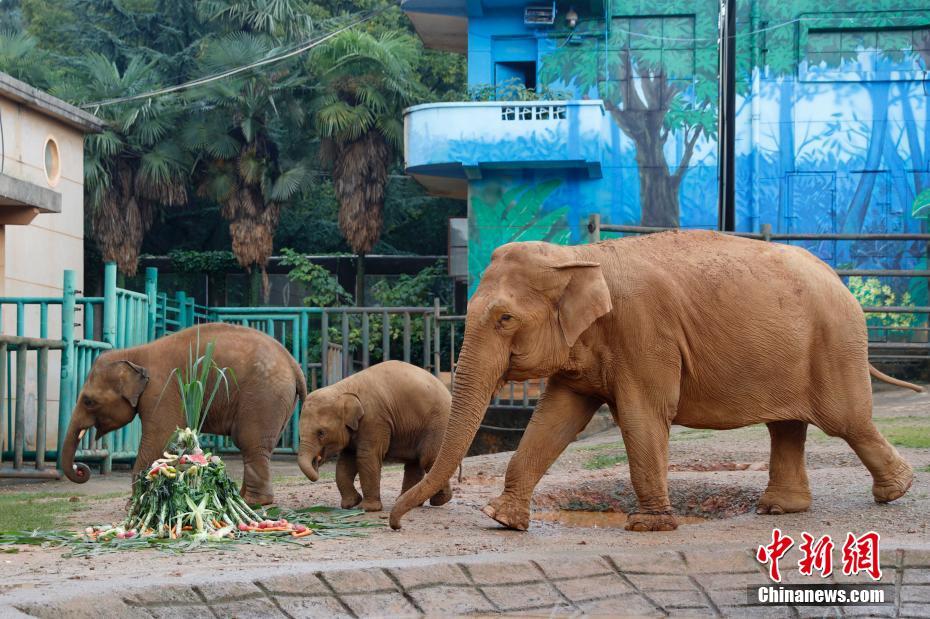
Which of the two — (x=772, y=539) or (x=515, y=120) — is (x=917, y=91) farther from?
(x=772, y=539)

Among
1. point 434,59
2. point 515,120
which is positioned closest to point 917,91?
point 515,120

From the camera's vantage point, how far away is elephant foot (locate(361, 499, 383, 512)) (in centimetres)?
919

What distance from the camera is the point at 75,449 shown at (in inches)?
381

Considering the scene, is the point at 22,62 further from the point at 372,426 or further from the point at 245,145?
the point at 372,426

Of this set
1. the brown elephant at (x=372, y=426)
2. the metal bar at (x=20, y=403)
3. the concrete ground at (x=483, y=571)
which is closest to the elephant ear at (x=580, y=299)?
the concrete ground at (x=483, y=571)

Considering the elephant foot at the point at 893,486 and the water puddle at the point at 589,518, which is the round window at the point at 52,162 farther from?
the elephant foot at the point at 893,486

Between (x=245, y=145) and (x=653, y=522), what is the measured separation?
2376 centimetres

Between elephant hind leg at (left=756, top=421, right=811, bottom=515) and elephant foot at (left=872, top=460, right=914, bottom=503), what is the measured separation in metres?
0.44

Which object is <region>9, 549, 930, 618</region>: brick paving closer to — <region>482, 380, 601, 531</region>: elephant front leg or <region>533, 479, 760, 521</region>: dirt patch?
<region>482, 380, 601, 531</region>: elephant front leg

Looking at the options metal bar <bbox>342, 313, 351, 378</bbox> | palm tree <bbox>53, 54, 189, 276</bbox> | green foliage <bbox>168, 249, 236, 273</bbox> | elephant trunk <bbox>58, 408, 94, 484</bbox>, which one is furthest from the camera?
green foliage <bbox>168, 249, 236, 273</bbox>

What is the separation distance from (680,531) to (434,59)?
27875 mm

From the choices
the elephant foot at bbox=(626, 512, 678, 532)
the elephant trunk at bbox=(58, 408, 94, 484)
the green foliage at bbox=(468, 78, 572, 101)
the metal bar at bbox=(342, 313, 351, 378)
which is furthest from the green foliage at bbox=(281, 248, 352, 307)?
the elephant foot at bbox=(626, 512, 678, 532)

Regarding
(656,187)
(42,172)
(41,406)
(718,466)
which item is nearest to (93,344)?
(41,406)

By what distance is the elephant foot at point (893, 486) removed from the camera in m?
8.44
